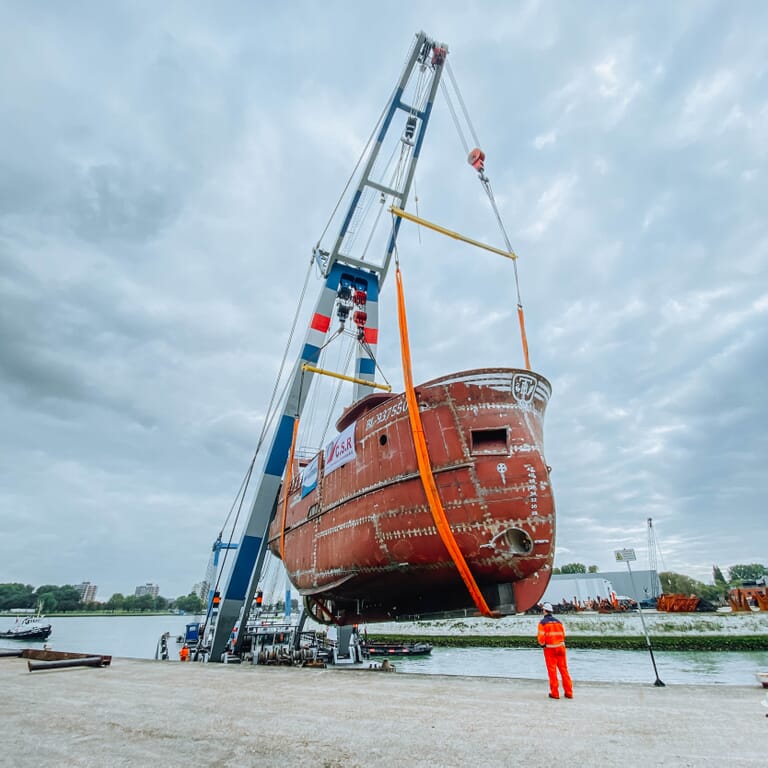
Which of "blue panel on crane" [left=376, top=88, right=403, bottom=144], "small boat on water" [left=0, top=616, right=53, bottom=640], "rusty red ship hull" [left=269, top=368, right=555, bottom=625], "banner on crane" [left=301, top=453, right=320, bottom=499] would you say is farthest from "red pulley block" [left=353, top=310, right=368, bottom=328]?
"small boat on water" [left=0, top=616, right=53, bottom=640]

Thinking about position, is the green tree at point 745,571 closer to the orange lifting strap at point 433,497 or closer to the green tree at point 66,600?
the orange lifting strap at point 433,497

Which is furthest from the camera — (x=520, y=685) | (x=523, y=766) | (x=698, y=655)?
(x=698, y=655)

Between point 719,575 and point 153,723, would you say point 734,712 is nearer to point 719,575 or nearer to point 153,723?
point 153,723

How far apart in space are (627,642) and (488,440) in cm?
2555

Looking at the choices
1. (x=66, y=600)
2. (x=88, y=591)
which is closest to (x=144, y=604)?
(x=66, y=600)

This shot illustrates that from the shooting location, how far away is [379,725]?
396 cm

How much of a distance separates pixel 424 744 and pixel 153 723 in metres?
2.58

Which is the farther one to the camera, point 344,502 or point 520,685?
point 344,502

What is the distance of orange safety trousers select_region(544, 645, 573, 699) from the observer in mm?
5125

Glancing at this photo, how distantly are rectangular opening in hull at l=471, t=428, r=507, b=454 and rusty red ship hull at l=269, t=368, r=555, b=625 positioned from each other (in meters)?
0.02

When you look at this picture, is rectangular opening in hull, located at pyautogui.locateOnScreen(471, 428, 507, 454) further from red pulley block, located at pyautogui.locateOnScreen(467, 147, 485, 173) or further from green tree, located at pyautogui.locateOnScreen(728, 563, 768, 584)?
green tree, located at pyautogui.locateOnScreen(728, 563, 768, 584)

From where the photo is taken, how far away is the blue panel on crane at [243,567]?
1405 centimetres

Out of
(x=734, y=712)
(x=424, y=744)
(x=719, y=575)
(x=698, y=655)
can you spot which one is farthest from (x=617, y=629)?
(x=719, y=575)

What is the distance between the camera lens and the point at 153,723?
4.10 m
